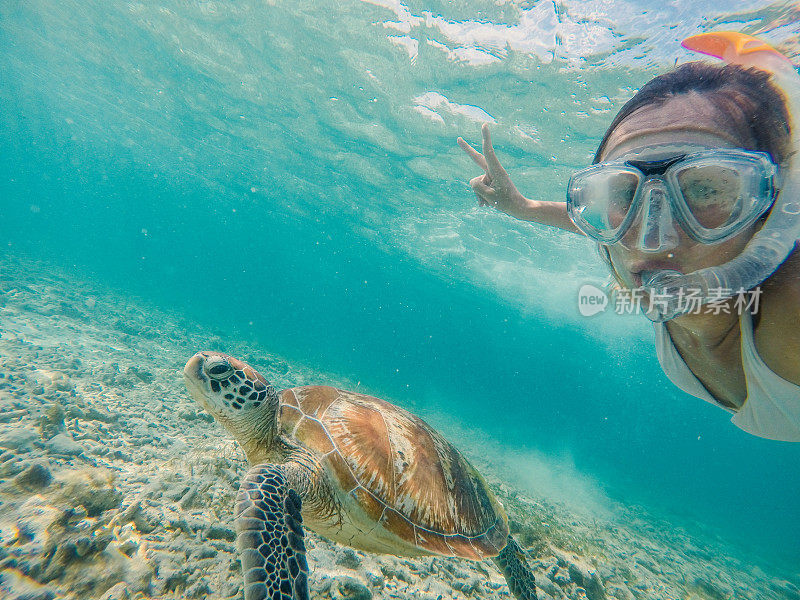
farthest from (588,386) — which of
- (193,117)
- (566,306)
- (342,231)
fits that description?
(193,117)

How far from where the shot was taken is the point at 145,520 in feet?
7.47

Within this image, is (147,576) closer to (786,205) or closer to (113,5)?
(786,205)

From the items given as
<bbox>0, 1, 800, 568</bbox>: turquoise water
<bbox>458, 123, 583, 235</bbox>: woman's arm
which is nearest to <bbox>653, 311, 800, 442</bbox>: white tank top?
<bbox>458, 123, 583, 235</bbox>: woman's arm

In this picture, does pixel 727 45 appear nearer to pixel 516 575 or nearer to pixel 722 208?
pixel 722 208

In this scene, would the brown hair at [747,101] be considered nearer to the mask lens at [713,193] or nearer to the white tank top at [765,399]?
the mask lens at [713,193]

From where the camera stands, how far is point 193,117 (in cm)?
1902

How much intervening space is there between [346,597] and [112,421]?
13.3 feet

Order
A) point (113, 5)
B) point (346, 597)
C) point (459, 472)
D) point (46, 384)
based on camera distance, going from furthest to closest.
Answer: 1. point (113, 5)
2. point (46, 384)
3. point (459, 472)
4. point (346, 597)

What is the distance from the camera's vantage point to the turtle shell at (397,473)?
232cm

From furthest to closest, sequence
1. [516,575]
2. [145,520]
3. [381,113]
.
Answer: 1. [381,113]
2. [516,575]
3. [145,520]

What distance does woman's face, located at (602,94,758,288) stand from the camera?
1.24m

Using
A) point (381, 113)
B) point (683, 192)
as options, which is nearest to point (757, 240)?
point (683, 192)

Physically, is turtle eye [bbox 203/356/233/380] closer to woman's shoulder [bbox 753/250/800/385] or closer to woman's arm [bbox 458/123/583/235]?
woman's arm [bbox 458/123/583/235]

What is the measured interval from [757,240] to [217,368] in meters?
2.98
